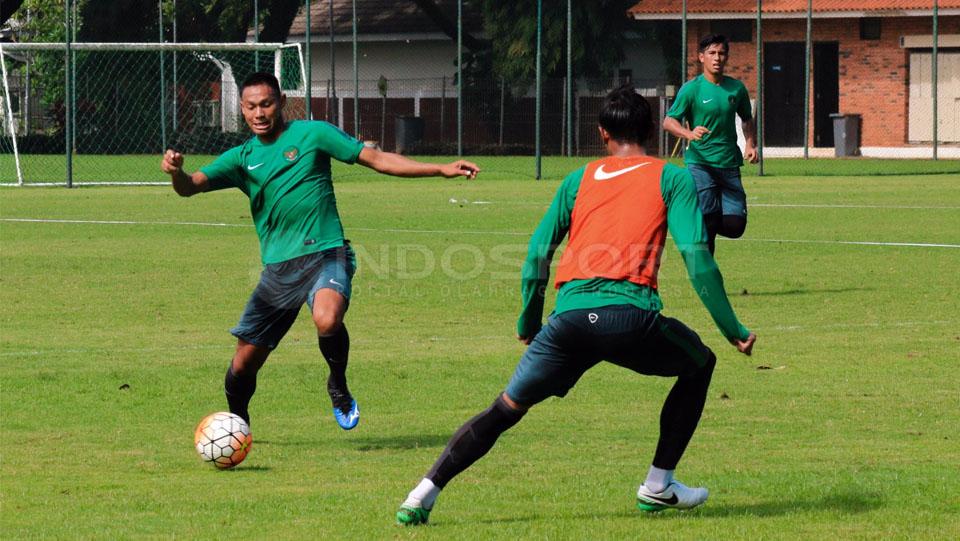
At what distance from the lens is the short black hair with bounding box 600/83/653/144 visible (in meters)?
6.38

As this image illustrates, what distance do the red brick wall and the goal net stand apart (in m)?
13.7

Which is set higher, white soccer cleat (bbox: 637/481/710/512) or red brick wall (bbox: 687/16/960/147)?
red brick wall (bbox: 687/16/960/147)

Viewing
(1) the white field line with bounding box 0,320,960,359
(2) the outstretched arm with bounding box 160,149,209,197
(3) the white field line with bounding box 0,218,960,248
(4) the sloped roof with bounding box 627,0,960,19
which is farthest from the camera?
(4) the sloped roof with bounding box 627,0,960,19

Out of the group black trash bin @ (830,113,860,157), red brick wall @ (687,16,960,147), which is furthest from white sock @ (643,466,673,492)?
red brick wall @ (687,16,960,147)

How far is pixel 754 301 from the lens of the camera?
573 inches

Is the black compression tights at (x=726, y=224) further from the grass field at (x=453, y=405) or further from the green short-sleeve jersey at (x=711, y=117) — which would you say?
the grass field at (x=453, y=405)

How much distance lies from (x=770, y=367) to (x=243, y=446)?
4.28m

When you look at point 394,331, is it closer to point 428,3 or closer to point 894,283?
point 894,283

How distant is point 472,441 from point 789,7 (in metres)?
43.9

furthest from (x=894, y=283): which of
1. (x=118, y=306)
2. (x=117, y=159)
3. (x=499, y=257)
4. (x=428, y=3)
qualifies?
(x=428, y=3)

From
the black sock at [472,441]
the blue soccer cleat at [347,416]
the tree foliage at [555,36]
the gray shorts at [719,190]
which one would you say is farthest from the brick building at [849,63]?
the black sock at [472,441]

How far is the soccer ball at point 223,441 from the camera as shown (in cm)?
778

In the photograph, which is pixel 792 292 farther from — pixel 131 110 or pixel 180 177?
pixel 131 110

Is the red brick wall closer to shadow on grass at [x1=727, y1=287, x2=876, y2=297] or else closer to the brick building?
the brick building
